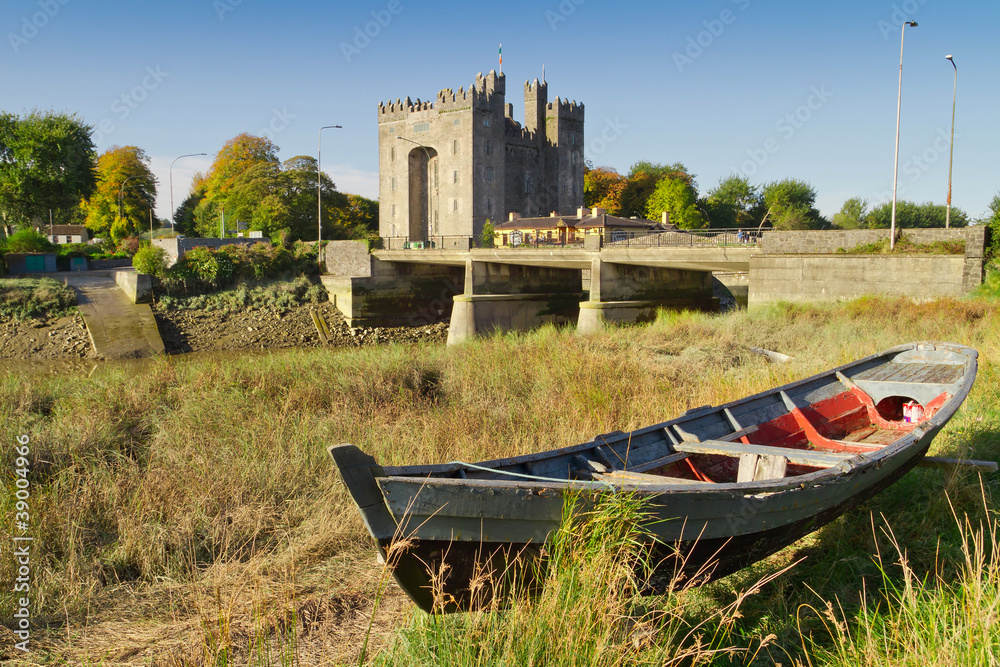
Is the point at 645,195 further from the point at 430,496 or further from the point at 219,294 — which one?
the point at 430,496

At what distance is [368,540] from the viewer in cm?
598

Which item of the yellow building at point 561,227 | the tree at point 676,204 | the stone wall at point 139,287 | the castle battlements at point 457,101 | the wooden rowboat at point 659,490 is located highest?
the castle battlements at point 457,101

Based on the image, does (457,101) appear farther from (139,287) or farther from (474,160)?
(139,287)

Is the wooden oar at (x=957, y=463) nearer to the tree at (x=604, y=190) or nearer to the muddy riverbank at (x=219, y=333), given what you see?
the muddy riverbank at (x=219, y=333)

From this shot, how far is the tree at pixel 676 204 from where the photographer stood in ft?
207

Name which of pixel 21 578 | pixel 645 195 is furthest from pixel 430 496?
pixel 645 195

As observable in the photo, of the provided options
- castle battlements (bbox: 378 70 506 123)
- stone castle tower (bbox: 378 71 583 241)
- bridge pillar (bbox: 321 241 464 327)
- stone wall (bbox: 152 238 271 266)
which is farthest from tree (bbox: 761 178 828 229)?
stone wall (bbox: 152 238 271 266)

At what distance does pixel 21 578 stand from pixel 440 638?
3.72 meters

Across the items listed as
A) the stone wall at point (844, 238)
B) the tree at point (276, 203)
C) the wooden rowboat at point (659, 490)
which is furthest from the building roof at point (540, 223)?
the wooden rowboat at point (659, 490)

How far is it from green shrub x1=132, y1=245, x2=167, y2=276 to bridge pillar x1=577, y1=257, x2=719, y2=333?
20.5 m

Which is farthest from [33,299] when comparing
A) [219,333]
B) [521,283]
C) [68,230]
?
[68,230]

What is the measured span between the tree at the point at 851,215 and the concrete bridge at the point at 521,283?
50992 mm

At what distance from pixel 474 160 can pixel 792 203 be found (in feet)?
132

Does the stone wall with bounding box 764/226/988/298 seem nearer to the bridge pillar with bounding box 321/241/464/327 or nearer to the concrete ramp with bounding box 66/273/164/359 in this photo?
the bridge pillar with bounding box 321/241/464/327
